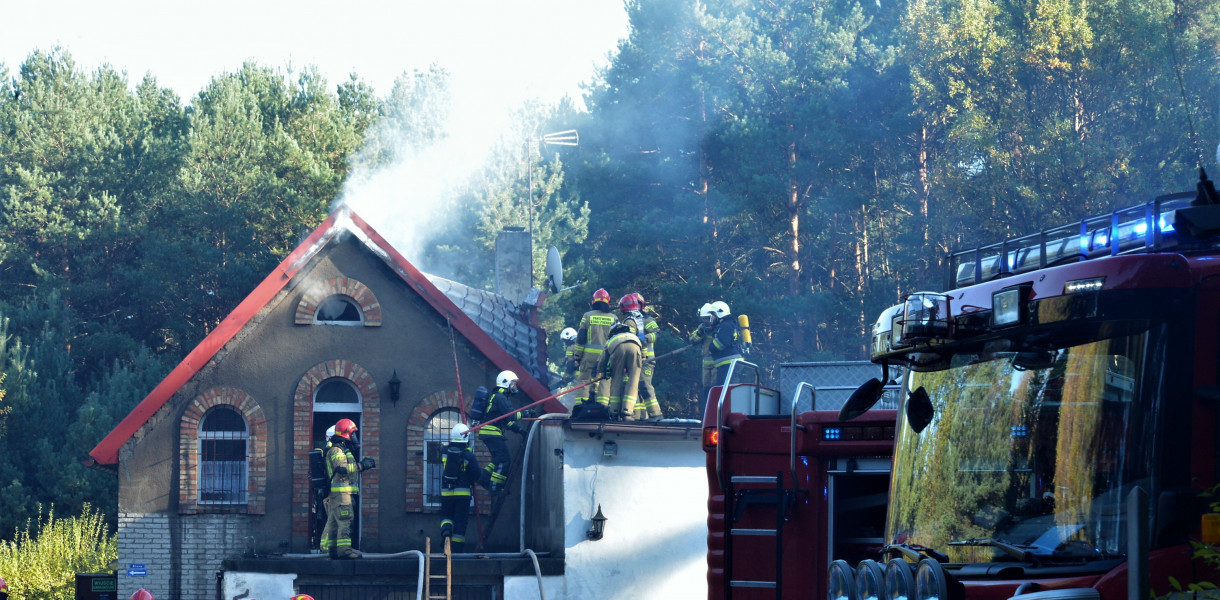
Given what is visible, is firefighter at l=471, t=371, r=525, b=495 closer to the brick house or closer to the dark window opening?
the brick house

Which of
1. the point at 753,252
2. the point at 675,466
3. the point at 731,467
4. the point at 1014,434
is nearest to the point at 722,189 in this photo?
the point at 753,252

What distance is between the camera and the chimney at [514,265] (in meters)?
25.0

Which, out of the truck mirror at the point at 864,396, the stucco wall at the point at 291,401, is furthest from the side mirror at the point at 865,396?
the stucco wall at the point at 291,401

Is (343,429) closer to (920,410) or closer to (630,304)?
(630,304)

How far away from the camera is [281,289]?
62.7ft

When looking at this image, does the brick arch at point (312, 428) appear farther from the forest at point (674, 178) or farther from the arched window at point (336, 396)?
the forest at point (674, 178)

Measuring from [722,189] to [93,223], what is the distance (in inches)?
682

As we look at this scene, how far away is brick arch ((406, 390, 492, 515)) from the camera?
18781 mm

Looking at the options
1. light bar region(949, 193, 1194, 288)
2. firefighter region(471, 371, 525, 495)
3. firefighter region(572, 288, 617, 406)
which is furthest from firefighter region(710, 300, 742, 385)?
light bar region(949, 193, 1194, 288)

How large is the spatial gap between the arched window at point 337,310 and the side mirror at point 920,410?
47.5ft

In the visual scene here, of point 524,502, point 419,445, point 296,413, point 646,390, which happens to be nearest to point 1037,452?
point 646,390

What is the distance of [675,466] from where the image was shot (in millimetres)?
16109

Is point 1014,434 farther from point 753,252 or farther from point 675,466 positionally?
point 753,252

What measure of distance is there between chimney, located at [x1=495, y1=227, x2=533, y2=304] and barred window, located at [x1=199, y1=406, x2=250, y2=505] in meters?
7.05
